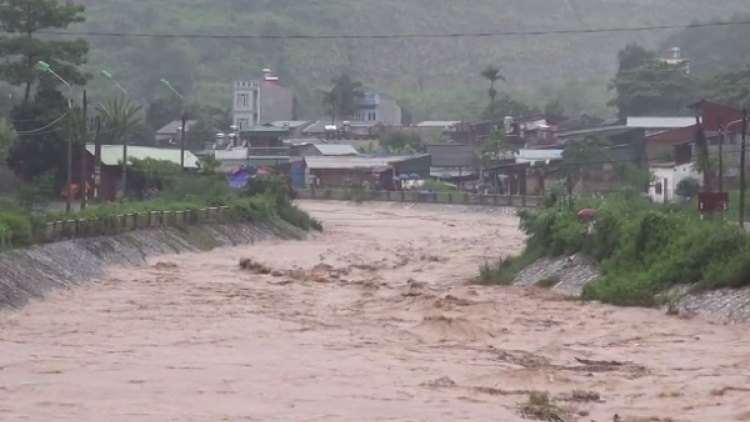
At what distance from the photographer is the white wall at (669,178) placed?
187 feet

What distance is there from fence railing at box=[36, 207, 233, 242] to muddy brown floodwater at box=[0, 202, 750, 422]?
1.50 meters

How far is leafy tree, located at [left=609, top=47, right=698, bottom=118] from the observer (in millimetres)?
96562

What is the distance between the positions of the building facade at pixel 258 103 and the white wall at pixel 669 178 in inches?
2006

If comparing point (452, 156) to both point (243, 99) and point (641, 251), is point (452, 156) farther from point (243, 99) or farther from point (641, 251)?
point (641, 251)

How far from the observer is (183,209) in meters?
46.5

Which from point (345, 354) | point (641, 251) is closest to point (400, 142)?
point (641, 251)

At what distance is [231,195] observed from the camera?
180ft

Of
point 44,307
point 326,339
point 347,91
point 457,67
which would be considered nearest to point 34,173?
point 44,307

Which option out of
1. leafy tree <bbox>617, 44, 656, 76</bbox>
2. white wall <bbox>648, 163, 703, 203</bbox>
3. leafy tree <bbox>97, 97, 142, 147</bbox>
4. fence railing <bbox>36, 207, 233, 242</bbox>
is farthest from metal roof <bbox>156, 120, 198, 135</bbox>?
fence railing <bbox>36, 207, 233, 242</bbox>

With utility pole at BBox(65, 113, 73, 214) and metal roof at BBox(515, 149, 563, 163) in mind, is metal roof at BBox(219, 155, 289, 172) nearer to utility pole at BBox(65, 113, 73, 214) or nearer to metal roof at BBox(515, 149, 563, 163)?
metal roof at BBox(515, 149, 563, 163)

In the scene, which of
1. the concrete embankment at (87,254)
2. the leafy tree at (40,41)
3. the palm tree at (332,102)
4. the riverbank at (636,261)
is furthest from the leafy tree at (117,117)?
the palm tree at (332,102)

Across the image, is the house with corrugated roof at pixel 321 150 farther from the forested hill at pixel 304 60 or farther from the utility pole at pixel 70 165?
the forested hill at pixel 304 60

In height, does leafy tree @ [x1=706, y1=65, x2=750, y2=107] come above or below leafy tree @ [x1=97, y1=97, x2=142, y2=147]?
above

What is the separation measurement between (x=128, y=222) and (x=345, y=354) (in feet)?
65.2
